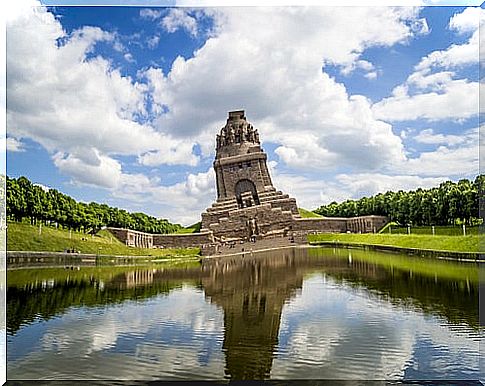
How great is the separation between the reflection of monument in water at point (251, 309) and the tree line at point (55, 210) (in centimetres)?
1238

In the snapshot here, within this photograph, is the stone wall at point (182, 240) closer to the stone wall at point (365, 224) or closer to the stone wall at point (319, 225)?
the stone wall at point (319, 225)

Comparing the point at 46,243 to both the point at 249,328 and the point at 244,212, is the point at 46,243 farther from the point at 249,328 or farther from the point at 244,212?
the point at 244,212

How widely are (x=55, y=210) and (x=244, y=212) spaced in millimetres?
12290

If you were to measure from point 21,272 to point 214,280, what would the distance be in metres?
5.62

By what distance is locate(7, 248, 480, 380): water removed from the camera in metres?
5.78

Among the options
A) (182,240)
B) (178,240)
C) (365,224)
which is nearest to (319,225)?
(365,224)

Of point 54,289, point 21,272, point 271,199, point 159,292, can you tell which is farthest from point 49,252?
point 271,199

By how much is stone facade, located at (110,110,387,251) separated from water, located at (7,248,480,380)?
16164 millimetres

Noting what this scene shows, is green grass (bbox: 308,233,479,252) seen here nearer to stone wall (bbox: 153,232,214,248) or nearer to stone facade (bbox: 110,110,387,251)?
stone facade (bbox: 110,110,387,251)

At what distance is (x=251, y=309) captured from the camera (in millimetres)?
8922

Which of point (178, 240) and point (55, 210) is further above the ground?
point (55, 210)

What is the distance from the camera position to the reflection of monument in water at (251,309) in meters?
5.85

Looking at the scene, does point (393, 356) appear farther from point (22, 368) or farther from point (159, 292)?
point (159, 292)

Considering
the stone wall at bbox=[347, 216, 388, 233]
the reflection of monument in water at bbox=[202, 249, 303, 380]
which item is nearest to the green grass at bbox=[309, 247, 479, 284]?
the reflection of monument in water at bbox=[202, 249, 303, 380]
